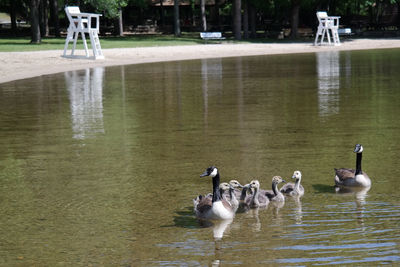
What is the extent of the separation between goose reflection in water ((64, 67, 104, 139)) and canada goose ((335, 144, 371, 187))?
228 inches

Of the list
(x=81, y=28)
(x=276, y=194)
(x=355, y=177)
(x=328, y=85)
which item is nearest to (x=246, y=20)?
(x=81, y=28)

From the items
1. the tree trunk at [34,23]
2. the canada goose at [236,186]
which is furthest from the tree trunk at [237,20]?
the canada goose at [236,186]

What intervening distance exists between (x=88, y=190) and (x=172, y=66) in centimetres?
2319

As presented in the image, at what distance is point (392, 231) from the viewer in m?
7.82

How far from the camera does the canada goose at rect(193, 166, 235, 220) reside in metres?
8.40

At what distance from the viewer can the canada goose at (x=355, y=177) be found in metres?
9.78

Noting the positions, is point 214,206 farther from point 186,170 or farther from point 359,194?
point 186,170

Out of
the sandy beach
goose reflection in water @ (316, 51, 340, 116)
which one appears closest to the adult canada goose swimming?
goose reflection in water @ (316, 51, 340, 116)

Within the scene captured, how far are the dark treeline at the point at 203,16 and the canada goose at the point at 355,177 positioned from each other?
125 feet

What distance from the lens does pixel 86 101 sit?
19516mm

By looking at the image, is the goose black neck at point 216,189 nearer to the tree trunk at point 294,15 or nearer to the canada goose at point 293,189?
the canada goose at point 293,189

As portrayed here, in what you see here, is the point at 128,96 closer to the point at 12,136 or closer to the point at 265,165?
the point at 12,136

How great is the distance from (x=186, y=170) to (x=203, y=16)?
47.9 meters

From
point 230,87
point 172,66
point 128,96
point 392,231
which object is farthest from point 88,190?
point 172,66
